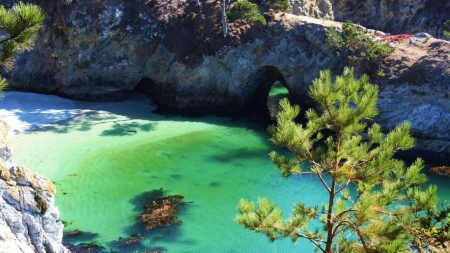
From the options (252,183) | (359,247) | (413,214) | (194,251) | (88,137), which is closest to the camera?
(413,214)

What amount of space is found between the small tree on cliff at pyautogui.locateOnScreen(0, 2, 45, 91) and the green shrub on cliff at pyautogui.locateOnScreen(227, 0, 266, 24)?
20.9m

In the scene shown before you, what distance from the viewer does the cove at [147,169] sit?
1406 centimetres

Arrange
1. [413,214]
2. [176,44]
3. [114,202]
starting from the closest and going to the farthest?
1. [413,214]
2. [114,202]
3. [176,44]

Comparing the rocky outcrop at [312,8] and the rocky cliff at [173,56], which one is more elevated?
the rocky outcrop at [312,8]

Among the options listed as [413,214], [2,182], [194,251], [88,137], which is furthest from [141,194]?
[413,214]

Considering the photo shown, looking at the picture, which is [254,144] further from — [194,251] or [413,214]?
[413,214]

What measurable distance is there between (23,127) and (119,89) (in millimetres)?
7810

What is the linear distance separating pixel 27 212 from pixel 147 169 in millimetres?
10404

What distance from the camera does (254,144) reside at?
22.7m

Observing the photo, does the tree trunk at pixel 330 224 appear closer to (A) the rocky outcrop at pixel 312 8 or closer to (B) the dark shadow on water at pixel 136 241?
(B) the dark shadow on water at pixel 136 241

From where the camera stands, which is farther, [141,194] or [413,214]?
[141,194]

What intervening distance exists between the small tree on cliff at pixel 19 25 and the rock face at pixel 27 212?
7.47 ft

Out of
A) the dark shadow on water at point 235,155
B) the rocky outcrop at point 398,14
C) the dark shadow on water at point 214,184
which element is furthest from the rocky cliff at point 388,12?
the dark shadow on water at point 214,184

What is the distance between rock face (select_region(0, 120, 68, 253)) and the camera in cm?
838
